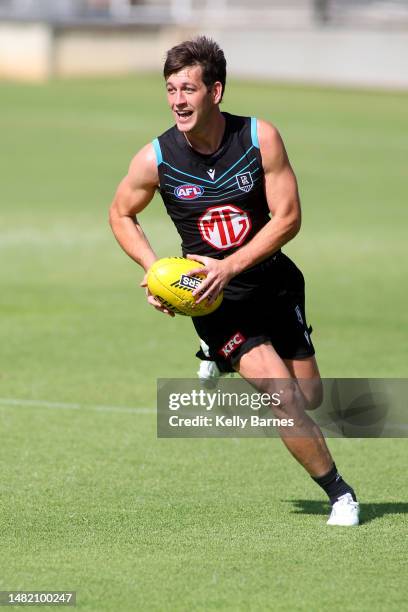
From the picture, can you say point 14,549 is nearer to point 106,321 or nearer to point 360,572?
point 360,572

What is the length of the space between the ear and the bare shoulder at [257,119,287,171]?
30 centimetres

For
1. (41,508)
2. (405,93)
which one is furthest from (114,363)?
(405,93)

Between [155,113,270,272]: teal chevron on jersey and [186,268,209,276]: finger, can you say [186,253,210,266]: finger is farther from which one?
[155,113,270,272]: teal chevron on jersey

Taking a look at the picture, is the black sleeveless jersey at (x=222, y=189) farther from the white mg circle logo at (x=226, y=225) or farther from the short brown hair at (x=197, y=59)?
the short brown hair at (x=197, y=59)

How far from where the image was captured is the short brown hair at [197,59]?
25.0 feet

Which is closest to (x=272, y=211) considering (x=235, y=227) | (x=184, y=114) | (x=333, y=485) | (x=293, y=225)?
(x=293, y=225)

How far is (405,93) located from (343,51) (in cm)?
262

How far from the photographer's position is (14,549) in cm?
703

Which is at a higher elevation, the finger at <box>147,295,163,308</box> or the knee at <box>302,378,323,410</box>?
the finger at <box>147,295,163,308</box>

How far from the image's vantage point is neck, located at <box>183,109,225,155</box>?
7801 mm

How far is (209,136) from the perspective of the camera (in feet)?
25.7

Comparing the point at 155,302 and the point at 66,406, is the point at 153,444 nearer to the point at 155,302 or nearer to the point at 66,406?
the point at 66,406

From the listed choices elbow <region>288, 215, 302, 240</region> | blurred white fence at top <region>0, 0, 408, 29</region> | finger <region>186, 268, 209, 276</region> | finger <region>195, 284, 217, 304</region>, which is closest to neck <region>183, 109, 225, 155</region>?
elbow <region>288, 215, 302, 240</region>

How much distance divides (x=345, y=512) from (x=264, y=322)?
1.24 metres
